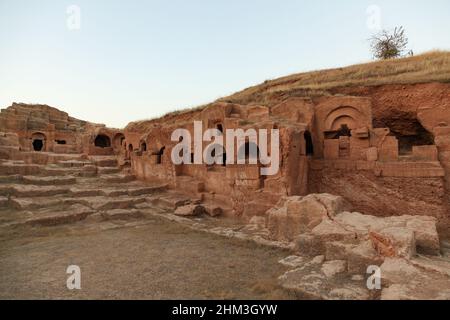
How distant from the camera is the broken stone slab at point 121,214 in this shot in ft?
26.1

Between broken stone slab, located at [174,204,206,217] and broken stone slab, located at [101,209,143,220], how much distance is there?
47.5 inches

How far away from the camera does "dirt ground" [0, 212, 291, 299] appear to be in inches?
145

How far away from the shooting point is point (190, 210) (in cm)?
818

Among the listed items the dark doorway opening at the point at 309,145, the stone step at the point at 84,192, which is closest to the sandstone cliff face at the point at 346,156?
the dark doorway opening at the point at 309,145

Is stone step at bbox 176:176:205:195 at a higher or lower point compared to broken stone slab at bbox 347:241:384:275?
higher

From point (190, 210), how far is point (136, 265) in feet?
11.7

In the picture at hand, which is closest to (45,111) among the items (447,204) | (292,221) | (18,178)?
(18,178)

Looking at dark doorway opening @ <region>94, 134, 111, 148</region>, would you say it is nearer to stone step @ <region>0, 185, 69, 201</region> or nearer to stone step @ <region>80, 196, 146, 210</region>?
stone step @ <region>0, 185, 69, 201</region>

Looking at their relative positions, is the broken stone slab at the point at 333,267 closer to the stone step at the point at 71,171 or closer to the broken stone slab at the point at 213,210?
the broken stone slab at the point at 213,210

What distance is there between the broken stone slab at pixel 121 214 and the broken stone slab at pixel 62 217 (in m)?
0.47

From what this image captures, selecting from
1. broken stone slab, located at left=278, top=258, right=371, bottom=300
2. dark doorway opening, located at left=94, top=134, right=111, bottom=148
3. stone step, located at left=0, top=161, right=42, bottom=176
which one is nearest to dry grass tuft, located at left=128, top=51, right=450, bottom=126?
dark doorway opening, located at left=94, top=134, right=111, bottom=148

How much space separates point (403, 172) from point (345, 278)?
5519 mm

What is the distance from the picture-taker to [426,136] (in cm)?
1134

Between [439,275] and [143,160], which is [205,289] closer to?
[439,275]
